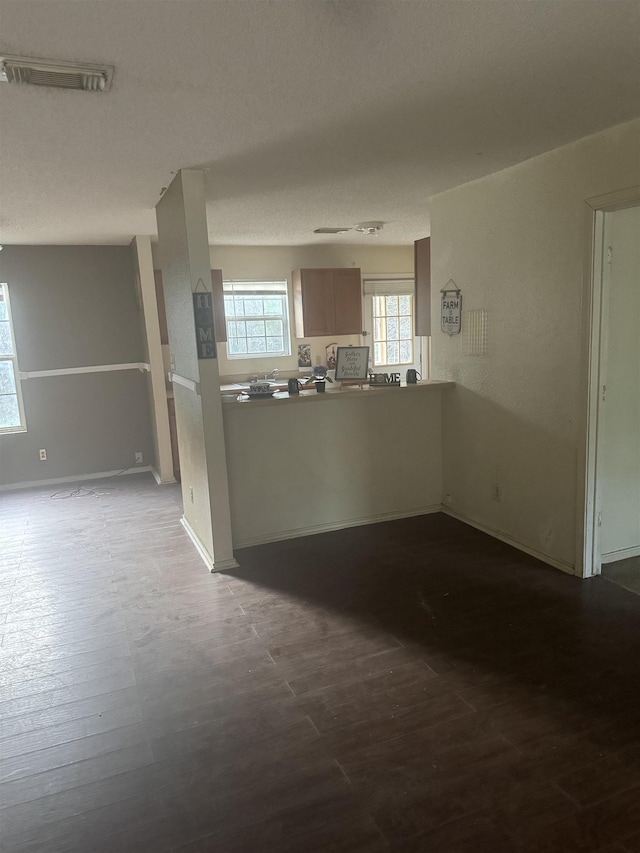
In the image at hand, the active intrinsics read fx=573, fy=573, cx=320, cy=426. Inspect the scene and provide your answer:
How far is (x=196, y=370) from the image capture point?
11.5 ft

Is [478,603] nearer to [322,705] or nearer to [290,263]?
[322,705]

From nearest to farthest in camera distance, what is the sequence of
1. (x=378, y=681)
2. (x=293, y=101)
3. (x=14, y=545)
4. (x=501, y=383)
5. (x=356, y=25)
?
(x=356, y=25)
(x=293, y=101)
(x=378, y=681)
(x=501, y=383)
(x=14, y=545)

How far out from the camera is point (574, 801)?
1814 mm

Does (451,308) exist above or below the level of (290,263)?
below

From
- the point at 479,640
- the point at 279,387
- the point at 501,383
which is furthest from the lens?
the point at 279,387

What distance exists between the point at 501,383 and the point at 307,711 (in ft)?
7.81

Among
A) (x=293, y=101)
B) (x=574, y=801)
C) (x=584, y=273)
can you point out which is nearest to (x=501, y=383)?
(x=584, y=273)

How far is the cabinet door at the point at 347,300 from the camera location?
668 centimetres

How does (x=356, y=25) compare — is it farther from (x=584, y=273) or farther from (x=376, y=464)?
(x=376, y=464)

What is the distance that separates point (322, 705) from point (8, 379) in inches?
200

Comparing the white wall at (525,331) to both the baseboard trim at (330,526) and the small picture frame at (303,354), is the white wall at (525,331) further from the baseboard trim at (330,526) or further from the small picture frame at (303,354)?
the small picture frame at (303,354)

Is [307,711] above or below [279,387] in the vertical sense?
below

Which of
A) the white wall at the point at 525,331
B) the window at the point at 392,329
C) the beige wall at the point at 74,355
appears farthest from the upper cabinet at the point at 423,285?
the beige wall at the point at 74,355

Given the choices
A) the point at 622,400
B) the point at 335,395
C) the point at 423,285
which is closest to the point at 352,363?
the point at 335,395
